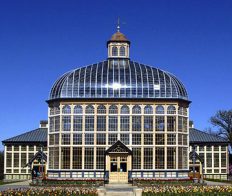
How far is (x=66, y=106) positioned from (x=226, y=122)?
129ft

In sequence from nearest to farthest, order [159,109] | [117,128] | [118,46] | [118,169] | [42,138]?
[118,169] → [117,128] → [159,109] → [118,46] → [42,138]

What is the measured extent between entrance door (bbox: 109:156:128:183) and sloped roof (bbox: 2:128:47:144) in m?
17.8

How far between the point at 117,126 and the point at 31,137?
1991 centimetres

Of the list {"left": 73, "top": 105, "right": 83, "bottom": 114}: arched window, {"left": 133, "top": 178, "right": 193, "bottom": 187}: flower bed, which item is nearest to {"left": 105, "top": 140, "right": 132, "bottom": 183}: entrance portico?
{"left": 133, "top": 178, "right": 193, "bottom": 187}: flower bed

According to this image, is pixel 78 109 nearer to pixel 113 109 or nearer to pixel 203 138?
pixel 113 109

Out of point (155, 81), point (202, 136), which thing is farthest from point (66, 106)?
point (202, 136)

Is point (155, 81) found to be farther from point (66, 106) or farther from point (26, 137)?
point (26, 137)

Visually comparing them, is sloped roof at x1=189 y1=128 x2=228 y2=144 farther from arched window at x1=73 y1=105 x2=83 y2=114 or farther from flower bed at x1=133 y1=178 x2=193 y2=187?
arched window at x1=73 y1=105 x2=83 y2=114

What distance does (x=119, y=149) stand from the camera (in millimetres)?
75312

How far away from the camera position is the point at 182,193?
1672 inches

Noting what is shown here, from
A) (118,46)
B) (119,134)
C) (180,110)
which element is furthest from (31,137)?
(180,110)

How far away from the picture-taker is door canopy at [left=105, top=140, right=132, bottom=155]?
75062mm

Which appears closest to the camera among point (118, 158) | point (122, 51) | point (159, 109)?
point (118, 158)

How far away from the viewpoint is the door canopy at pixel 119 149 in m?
75.1
